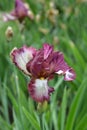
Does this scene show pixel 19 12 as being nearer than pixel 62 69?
No

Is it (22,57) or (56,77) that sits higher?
(22,57)

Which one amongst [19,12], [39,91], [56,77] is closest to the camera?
[39,91]

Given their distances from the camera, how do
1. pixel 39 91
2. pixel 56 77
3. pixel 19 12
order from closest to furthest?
pixel 39 91, pixel 56 77, pixel 19 12

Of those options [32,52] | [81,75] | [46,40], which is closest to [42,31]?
[46,40]

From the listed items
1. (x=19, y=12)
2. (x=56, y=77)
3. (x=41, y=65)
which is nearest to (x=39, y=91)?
(x=41, y=65)

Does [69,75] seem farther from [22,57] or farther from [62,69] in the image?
[22,57]

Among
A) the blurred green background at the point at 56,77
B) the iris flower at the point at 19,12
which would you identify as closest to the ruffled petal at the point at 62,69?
the blurred green background at the point at 56,77

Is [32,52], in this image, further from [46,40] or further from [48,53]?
[46,40]

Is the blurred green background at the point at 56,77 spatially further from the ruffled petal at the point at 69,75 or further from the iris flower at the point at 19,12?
the ruffled petal at the point at 69,75

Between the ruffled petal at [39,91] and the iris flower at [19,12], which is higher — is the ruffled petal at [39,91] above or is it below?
below
